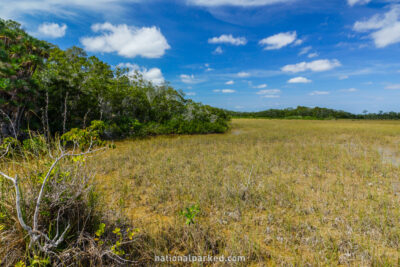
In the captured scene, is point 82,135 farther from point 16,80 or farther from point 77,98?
point 77,98

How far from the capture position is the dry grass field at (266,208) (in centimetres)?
283

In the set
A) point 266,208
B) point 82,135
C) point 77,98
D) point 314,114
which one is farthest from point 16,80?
point 314,114

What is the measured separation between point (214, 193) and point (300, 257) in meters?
2.25

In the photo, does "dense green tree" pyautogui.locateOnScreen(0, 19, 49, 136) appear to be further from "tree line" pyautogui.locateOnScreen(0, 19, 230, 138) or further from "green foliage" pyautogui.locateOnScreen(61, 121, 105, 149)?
"green foliage" pyautogui.locateOnScreen(61, 121, 105, 149)

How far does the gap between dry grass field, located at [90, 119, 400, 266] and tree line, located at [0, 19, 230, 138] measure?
2710mm

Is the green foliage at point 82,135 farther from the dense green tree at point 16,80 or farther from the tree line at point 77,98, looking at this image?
the dense green tree at point 16,80

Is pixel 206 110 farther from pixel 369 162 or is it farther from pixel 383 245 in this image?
pixel 383 245

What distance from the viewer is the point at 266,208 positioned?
409cm

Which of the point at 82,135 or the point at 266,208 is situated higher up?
the point at 82,135

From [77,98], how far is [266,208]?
12352 mm

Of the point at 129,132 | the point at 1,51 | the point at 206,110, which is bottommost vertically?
the point at 129,132

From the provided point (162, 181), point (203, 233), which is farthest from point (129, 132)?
point (203, 233)

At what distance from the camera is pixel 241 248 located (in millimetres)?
2814

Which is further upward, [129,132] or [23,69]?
[23,69]
